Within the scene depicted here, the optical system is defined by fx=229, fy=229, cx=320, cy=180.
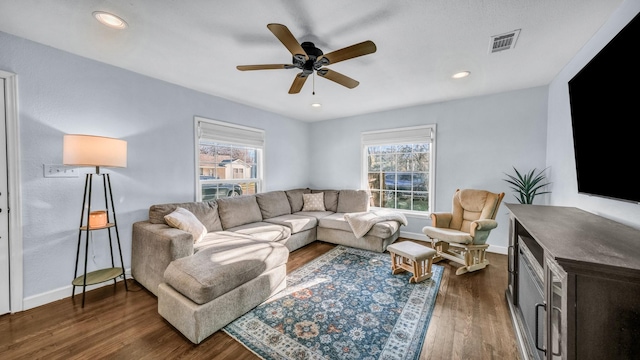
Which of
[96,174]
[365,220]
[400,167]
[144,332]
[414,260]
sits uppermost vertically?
[400,167]

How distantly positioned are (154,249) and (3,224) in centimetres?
118

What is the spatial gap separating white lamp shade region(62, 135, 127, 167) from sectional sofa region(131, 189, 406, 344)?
75 cm

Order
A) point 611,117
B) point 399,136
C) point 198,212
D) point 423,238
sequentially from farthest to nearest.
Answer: point 399,136 < point 423,238 < point 198,212 < point 611,117

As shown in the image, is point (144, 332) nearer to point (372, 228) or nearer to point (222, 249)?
point (222, 249)

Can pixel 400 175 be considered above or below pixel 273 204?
above

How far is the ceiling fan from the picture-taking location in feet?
5.12

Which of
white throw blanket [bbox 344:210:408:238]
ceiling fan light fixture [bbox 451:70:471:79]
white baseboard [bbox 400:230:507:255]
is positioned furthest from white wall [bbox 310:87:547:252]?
ceiling fan light fixture [bbox 451:70:471:79]

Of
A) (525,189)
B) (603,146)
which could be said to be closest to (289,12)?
(603,146)

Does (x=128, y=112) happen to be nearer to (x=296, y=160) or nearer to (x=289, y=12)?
(x=289, y=12)

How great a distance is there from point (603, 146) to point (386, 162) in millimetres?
3122

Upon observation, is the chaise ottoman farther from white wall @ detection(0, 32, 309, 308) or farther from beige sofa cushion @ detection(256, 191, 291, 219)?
beige sofa cushion @ detection(256, 191, 291, 219)

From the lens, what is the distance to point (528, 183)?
9.86ft

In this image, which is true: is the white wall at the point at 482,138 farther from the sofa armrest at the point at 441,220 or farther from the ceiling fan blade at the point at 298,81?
the ceiling fan blade at the point at 298,81

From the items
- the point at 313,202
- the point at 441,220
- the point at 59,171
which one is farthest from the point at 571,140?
the point at 59,171
